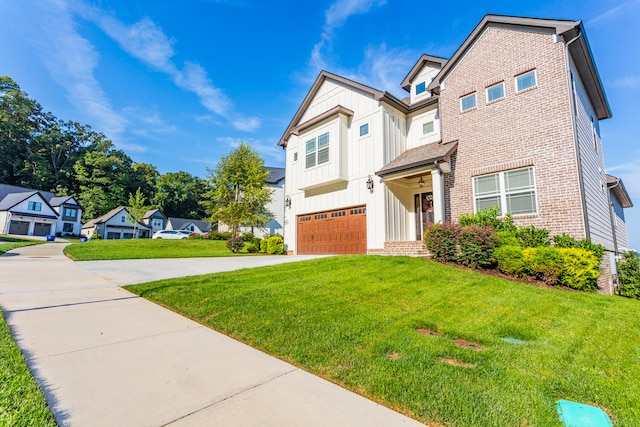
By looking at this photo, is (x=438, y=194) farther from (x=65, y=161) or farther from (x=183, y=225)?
(x=65, y=161)

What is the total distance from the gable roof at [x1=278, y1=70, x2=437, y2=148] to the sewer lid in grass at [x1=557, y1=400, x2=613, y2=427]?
11148 mm

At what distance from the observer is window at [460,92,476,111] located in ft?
32.4

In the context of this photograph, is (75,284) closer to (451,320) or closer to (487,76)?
(451,320)

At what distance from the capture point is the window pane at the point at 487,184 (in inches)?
352

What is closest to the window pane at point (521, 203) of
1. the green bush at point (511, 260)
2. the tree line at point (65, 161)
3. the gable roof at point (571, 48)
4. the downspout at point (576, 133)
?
the downspout at point (576, 133)

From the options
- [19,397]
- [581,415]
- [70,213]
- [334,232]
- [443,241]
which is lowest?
[581,415]

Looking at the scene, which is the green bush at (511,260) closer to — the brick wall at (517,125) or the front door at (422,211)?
the brick wall at (517,125)

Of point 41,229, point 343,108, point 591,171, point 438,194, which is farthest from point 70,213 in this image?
point 591,171

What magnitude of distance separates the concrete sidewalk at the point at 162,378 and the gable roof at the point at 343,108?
35.3ft

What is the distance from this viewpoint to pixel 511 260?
7062mm

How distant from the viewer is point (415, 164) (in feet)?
32.5

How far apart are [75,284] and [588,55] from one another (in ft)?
49.6

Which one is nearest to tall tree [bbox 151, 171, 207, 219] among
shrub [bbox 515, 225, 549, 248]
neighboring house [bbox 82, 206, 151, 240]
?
neighboring house [bbox 82, 206, 151, 240]

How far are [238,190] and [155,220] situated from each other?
39630 mm
